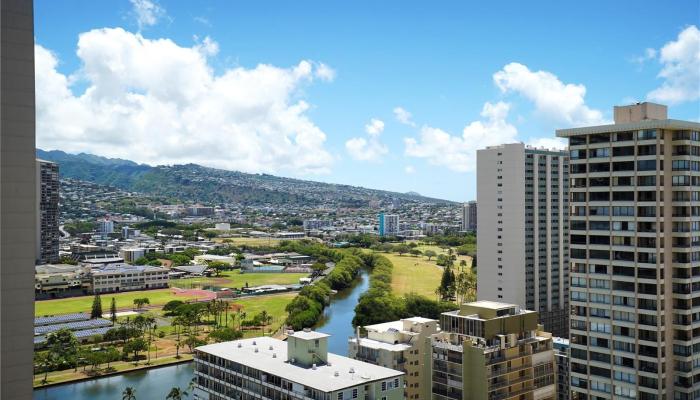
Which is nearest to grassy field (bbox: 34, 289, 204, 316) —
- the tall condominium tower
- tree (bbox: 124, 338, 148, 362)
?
tree (bbox: 124, 338, 148, 362)

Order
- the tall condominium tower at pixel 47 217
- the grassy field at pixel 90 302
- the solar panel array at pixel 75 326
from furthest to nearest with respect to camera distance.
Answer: the tall condominium tower at pixel 47 217
the grassy field at pixel 90 302
the solar panel array at pixel 75 326

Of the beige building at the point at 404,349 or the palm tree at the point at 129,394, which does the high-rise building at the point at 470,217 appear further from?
the beige building at the point at 404,349

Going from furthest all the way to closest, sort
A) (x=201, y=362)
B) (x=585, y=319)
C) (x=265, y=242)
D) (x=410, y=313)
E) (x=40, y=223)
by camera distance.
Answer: (x=265, y=242), (x=40, y=223), (x=410, y=313), (x=201, y=362), (x=585, y=319)

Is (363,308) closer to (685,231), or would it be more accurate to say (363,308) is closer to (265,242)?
(685,231)

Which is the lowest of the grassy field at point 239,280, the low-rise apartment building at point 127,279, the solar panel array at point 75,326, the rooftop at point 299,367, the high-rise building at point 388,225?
the solar panel array at point 75,326

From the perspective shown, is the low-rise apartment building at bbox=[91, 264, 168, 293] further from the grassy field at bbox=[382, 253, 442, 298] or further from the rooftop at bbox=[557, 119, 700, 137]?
the rooftop at bbox=[557, 119, 700, 137]

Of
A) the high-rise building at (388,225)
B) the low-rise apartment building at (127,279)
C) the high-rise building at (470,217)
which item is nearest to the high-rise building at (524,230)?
the low-rise apartment building at (127,279)

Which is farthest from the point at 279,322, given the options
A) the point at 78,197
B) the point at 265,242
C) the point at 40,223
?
the point at 78,197

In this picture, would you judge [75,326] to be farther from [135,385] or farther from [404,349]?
[404,349]
